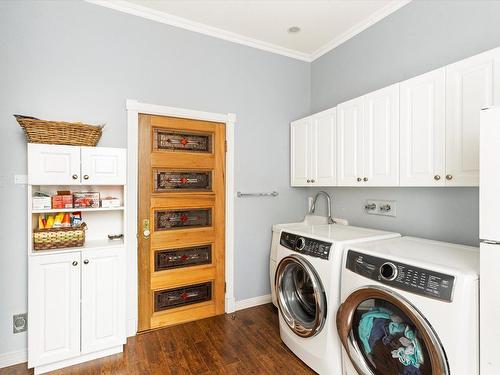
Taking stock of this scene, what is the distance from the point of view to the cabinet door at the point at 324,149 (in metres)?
2.59

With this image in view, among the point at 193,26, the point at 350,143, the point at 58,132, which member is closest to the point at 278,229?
the point at 350,143

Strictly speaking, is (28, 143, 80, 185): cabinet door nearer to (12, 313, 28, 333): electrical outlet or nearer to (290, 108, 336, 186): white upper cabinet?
(12, 313, 28, 333): electrical outlet

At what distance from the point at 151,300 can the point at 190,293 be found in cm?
38

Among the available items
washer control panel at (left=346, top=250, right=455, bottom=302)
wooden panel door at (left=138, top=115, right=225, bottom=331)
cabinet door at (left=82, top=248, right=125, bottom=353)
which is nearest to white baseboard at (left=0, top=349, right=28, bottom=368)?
cabinet door at (left=82, top=248, right=125, bottom=353)

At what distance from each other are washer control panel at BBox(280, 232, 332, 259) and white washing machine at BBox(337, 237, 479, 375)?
0.16 meters

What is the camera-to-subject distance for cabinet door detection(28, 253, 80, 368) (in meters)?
1.90

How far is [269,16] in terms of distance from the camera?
2.57 m

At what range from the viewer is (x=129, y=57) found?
8.01 ft

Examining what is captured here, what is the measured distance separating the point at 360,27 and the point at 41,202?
10.4 feet

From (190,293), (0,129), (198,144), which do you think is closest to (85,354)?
(190,293)

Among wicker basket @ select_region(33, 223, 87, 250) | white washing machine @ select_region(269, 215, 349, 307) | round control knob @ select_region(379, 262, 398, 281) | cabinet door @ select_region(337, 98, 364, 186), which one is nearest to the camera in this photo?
round control knob @ select_region(379, 262, 398, 281)

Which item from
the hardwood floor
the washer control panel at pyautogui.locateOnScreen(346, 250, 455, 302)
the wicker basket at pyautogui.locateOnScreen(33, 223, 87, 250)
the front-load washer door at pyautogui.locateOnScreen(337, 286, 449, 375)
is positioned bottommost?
the hardwood floor

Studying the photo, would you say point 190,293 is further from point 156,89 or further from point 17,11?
point 17,11

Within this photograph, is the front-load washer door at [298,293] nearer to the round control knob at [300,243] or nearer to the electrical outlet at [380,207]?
the round control knob at [300,243]
